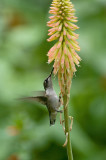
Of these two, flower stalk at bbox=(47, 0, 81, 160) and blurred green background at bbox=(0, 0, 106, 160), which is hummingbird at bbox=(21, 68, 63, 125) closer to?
flower stalk at bbox=(47, 0, 81, 160)

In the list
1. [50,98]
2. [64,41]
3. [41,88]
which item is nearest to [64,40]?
[64,41]

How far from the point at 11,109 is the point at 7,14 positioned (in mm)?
3799

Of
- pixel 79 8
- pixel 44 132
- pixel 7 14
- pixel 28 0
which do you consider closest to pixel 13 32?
pixel 7 14

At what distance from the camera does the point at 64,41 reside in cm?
330

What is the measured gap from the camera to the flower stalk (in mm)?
3137

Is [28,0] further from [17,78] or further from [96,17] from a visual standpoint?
[17,78]

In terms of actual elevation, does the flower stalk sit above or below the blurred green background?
above

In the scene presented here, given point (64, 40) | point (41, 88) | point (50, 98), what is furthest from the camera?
point (41, 88)

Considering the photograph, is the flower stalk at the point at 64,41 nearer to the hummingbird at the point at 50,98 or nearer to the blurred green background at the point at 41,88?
the hummingbird at the point at 50,98

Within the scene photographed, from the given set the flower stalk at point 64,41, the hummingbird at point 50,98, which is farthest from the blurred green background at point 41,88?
the flower stalk at point 64,41

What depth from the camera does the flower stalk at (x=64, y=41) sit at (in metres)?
3.14

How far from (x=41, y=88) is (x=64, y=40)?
179 inches

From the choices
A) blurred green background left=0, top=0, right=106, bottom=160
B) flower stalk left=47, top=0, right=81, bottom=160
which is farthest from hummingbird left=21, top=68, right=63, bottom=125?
blurred green background left=0, top=0, right=106, bottom=160

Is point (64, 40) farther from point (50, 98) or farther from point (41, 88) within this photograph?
point (41, 88)
